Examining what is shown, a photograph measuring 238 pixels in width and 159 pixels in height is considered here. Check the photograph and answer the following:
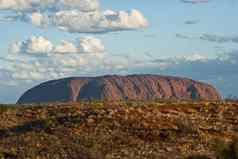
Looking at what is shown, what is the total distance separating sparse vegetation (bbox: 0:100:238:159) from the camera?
4366 cm

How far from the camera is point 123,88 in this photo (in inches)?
6476

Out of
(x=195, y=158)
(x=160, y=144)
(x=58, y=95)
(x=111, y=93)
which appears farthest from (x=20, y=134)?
(x=58, y=95)

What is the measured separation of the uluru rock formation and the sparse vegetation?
100 meters

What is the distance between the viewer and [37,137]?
48.2m

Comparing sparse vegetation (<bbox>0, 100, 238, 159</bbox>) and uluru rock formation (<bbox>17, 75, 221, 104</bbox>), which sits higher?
sparse vegetation (<bbox>0, 100, 238, 159</bbox>)

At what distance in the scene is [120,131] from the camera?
1911 inches

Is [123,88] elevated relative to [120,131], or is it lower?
lower

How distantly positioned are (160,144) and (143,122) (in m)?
4.89

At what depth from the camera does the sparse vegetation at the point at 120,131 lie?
43.7 meters

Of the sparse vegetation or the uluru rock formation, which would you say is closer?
the sparse vegetation

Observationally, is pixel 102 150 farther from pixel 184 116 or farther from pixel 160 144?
pixel 184 116

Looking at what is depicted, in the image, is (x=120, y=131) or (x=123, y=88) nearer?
(x=120, y=131)

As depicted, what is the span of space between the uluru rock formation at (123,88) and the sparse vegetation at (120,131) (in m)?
100

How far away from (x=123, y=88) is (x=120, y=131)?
116m
